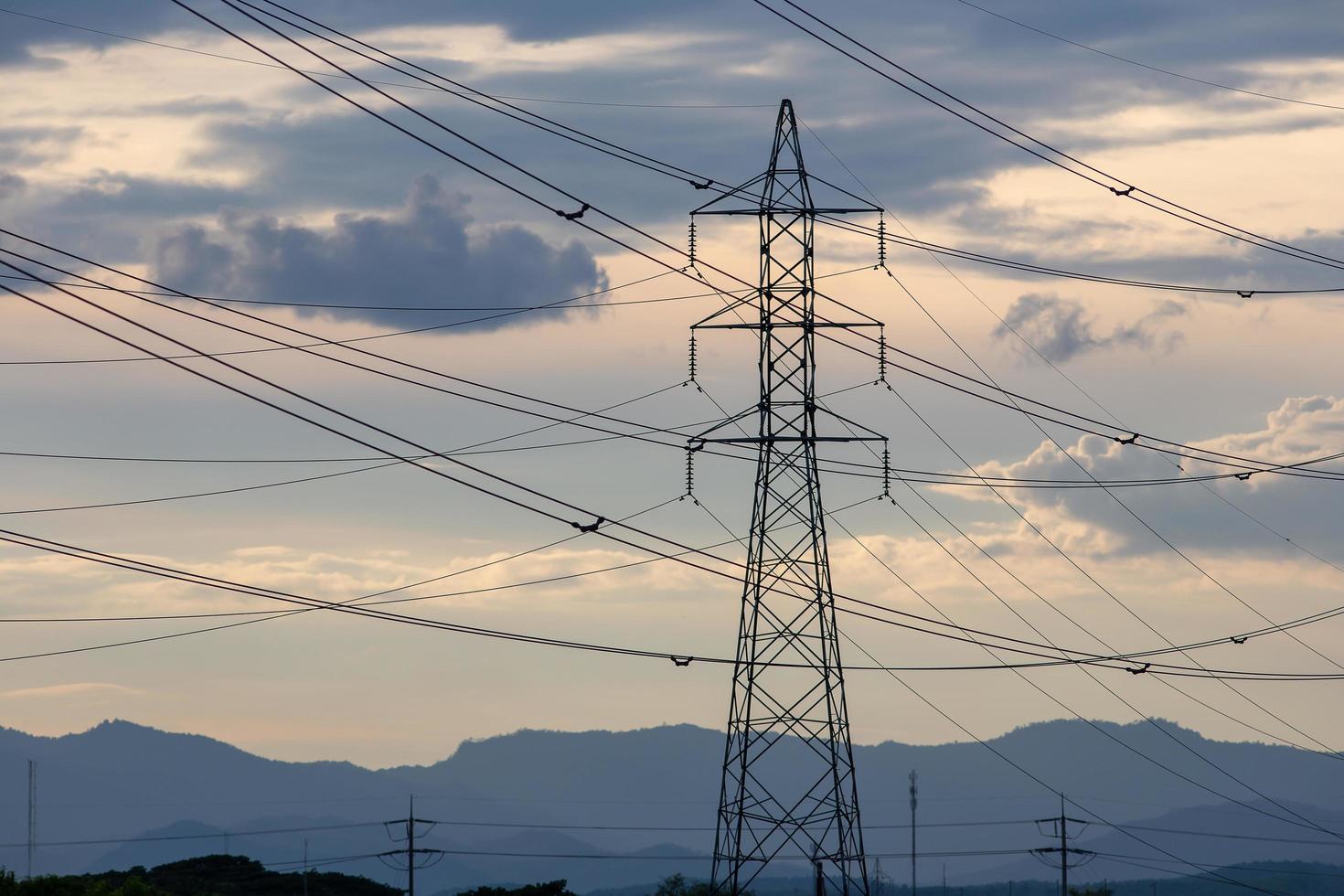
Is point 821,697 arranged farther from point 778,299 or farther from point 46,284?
point 46,284

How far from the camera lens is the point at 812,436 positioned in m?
65.9

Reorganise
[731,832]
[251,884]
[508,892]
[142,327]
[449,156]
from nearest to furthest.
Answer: [142,327]
[449,156]
[731,832]
[508,892]
[251,884]

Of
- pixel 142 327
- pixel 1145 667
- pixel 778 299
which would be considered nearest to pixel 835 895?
pixel 1145 667

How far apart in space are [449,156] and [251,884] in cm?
10050

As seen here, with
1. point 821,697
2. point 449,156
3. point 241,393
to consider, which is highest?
point 449,156

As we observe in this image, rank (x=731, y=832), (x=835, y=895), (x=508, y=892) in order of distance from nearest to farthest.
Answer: (x=731, y=832) < (x=835, y=895) < (x=508, y=892)

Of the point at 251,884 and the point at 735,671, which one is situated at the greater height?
the point at 735,671

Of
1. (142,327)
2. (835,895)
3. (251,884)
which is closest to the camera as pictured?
(142,327)

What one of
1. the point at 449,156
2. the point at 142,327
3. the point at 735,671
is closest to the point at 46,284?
the point at 142,327

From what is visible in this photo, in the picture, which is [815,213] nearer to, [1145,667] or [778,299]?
[778,299]

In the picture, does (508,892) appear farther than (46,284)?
Yes

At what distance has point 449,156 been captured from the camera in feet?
161

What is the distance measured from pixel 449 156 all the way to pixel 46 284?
11667 millimetres

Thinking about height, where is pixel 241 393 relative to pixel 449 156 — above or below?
below
